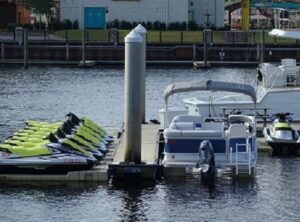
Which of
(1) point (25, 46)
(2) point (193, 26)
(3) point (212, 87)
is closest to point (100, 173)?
(3) point (212, 87)

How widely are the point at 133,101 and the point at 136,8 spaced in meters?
75.5

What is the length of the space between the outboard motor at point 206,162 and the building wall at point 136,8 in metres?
74.7

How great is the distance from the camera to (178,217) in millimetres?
28938

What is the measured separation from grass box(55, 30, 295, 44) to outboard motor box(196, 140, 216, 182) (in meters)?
64.9

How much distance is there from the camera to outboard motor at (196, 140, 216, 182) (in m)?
32.3

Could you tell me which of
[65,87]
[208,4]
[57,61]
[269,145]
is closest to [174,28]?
[208,4]

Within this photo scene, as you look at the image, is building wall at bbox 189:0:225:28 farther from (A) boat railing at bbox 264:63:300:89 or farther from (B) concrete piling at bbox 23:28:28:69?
(A) boat railing at bbox 264:63:300:89

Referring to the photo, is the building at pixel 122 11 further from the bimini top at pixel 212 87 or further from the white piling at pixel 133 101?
A: the white piling at pixel 133 101

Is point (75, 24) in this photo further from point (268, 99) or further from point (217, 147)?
point (217, 147)

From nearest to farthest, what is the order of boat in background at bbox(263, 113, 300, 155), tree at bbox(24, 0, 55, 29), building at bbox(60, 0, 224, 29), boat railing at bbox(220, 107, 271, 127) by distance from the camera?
boat in background at bbox(263, 113, 300, 155), boat railing at bbox(220, 107, 271, 127), building at bbox(60, 0, 224, 29), tree at bbox(24, 0, 55, 29)

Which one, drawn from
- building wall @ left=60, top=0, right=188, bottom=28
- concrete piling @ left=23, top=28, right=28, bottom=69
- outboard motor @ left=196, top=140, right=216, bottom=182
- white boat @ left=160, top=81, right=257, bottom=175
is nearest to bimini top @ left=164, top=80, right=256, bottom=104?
white boat @ left=160, top=81, right=257, bottom=175

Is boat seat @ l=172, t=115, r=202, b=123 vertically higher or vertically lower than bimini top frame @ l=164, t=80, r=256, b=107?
lower

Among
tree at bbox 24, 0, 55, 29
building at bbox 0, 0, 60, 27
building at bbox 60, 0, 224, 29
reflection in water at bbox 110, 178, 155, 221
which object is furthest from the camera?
building at bbox 0, 0, 60, 27

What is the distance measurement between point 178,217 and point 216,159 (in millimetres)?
4580
